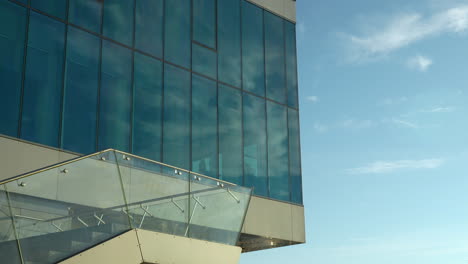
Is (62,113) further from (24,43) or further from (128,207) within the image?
(128,207)

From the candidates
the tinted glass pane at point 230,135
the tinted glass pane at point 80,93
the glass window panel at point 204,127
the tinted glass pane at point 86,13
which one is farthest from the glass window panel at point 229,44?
the tinted glass pane at point 80,93

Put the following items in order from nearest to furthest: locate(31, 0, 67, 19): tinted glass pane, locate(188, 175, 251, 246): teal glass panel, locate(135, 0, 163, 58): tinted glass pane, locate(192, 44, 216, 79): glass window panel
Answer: locate(188, 175, 251, 246): teal glass panel, locate(31, 0, 67, 19): tinted glass pane, locate(135, 0, 163, 58): tinted glass pane, locate(192, 44, 216, 79): glass window panel

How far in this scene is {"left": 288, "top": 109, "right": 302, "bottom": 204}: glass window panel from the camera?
28.0m

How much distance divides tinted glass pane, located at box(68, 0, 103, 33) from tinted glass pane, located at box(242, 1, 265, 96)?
7.38 metres

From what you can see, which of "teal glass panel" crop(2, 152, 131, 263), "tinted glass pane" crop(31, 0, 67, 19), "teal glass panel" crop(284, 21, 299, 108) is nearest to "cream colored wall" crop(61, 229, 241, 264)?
"teal glass panel" crop(2, 152, 131, 263)

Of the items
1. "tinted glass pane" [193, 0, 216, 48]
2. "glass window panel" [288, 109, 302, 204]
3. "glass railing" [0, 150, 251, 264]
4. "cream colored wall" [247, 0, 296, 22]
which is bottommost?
"glass railing" [0, 150, 251, 264]

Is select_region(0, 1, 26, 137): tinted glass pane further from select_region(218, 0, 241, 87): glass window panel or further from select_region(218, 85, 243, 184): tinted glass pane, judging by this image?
select_region(218, 0, 241, 87): glass window panel

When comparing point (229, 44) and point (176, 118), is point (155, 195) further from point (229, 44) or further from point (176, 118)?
point (229, 44)

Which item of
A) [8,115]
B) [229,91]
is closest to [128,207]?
[8,115]

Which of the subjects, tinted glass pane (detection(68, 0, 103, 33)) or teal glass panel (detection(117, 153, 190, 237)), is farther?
tinted glass pane (detection(68, 0, 103, 33))

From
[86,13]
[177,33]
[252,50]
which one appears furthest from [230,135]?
[86,13]

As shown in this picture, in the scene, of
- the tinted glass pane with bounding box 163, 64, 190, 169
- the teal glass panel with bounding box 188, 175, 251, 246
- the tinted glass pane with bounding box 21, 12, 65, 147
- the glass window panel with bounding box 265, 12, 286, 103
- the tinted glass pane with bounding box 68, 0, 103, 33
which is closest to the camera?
the teal glass panel with bounding box 188, 175, 251, 246

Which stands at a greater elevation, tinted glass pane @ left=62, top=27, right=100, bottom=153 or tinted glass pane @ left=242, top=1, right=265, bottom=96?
tinted glass pane @ left=242, top=1, right=265, bottom=96

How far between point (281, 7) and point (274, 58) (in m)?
2.62
